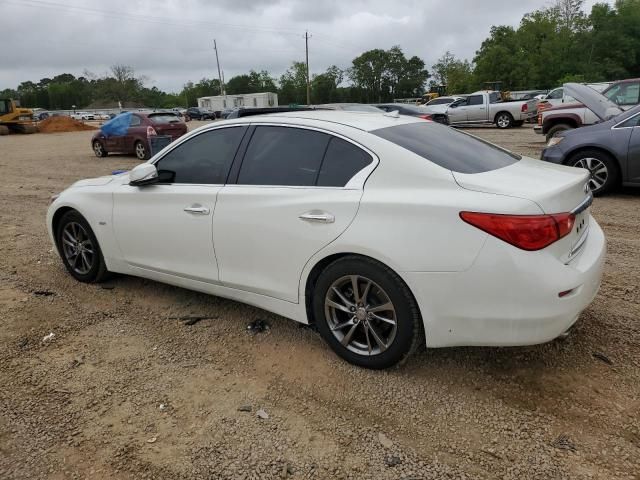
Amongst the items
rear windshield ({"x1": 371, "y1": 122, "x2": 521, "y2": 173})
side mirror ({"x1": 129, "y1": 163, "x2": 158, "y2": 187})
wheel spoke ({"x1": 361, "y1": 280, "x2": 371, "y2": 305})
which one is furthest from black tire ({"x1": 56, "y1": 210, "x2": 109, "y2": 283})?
rear windshield ({"x1": 371, "y1": 122, "x2": 521, "y2": 173})

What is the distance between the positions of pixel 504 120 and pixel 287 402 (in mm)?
22007

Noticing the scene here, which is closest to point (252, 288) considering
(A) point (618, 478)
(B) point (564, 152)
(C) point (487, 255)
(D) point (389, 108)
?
(C) point (487, 255)

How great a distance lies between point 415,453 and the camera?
96.0 inches

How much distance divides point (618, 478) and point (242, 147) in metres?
2.91

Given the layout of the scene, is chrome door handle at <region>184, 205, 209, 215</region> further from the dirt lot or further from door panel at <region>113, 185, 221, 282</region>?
the dirt lot

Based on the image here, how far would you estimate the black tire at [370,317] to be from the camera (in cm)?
278

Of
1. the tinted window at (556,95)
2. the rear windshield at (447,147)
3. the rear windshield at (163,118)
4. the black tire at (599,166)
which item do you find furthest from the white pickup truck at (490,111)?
the rear windshield at (447,147)

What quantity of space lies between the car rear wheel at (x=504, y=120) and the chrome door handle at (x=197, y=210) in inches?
836

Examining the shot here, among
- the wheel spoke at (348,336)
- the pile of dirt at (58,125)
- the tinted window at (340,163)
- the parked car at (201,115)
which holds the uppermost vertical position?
the tinted window at (340,163)

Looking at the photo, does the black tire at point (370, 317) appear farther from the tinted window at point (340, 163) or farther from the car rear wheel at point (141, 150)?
the car rear wheel at point (141, 150)

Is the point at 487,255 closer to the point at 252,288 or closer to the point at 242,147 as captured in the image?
the point at 252,288

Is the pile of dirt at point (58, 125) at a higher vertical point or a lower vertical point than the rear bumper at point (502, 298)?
lower

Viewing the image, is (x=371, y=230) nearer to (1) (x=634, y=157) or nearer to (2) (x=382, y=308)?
(2) (x=382, y=308)

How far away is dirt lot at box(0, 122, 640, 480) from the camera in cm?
240
